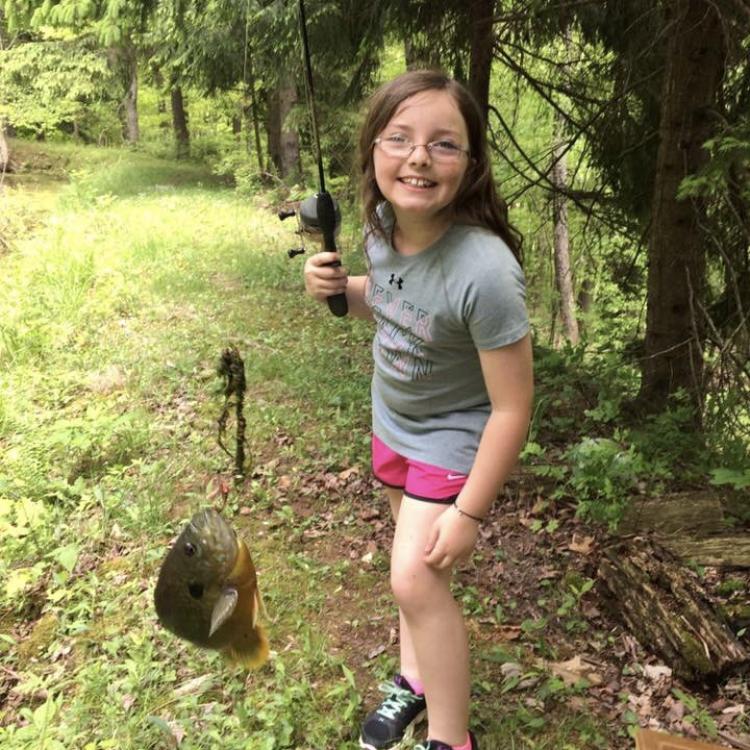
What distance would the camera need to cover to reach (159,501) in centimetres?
367

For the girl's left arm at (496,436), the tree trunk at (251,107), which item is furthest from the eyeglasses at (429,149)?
the tree trunk at (251,107)

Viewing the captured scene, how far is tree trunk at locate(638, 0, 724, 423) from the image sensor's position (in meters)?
3.55

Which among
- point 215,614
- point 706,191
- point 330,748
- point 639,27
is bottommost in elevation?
point 330,748

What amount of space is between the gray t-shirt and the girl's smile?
0.35 feet

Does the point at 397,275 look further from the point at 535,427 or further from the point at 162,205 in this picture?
the point at 162,205

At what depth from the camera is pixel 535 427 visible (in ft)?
13.3

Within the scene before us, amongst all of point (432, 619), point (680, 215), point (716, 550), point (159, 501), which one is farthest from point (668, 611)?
point (159, 501)

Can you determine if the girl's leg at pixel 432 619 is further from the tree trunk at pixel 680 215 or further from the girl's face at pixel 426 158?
the tree trunk at pixel 680 215

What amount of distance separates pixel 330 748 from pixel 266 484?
179 cm

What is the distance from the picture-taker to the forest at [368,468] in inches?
97.8

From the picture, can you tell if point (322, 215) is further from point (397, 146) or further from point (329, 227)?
point (397, 146)

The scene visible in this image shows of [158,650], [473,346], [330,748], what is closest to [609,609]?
[330,748]

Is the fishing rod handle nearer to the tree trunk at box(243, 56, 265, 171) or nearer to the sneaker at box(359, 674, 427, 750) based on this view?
the sneaker at box(359, 674, 427, 750)

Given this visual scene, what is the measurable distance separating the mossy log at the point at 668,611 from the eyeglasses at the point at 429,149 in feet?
6.35
